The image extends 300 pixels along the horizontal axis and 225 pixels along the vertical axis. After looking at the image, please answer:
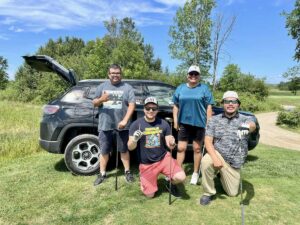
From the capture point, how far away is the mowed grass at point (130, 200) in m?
4.41

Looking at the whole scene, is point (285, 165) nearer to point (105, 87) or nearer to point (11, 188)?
point (105, 87)

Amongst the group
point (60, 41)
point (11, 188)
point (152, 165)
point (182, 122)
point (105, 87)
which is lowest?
point (11, 188)

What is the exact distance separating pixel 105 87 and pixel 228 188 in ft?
8.01

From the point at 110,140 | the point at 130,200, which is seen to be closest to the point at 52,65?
the point at 110,140

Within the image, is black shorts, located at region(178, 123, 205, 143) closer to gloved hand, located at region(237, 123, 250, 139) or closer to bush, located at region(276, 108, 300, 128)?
gloved hand, located at region(237, 123, 250, 139)

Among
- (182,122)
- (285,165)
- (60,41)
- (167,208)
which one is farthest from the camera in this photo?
(60,41)

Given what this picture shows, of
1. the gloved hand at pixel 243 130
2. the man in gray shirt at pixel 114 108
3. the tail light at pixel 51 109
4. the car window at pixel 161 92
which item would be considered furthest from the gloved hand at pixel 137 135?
the tail light at pixel 51 109

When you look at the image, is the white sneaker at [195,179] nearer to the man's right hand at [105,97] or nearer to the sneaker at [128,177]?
the sneaker at [128,177]

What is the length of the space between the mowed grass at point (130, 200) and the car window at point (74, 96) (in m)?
1.36

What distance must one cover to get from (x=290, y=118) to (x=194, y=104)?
13.3 meters

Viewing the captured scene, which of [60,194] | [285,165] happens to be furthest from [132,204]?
[285,165]

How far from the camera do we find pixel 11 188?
5.73 meters

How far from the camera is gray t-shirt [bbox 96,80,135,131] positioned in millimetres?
5449

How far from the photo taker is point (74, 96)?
6.25 meters
